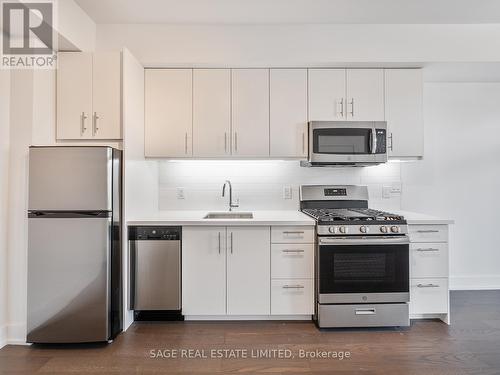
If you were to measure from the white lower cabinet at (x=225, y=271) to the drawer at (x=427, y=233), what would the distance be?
1211 mm

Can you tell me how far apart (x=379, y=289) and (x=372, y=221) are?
55 cm

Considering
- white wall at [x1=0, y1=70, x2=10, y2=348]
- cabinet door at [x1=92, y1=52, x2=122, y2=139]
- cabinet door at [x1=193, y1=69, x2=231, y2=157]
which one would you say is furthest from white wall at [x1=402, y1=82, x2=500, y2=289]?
white wall at [x1=0, y1=70, x2=10, y2=348]

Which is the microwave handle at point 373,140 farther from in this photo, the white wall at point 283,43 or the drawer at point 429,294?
the drawer at point 429,294

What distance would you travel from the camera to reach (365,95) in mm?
2965

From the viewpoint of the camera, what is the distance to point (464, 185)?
3.45 meters

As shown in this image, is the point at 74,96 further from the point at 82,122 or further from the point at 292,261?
the point at 292,261

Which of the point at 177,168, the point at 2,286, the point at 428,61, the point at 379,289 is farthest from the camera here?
the point at 177,168

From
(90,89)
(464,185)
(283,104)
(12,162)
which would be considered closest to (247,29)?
(283,104)

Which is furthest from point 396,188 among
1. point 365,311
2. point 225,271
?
point 225,271

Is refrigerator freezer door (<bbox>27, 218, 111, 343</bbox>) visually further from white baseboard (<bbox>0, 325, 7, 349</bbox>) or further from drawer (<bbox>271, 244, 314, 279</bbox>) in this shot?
drawer (<bbox>271, 244, 314, 279</bbox>)

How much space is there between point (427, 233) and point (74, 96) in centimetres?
311

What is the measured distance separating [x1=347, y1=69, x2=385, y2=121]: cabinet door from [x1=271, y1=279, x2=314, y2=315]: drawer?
1.59 metres

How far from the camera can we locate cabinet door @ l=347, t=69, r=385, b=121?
2963 millimetres

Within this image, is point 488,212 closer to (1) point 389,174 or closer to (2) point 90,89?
(1) point 389,174
